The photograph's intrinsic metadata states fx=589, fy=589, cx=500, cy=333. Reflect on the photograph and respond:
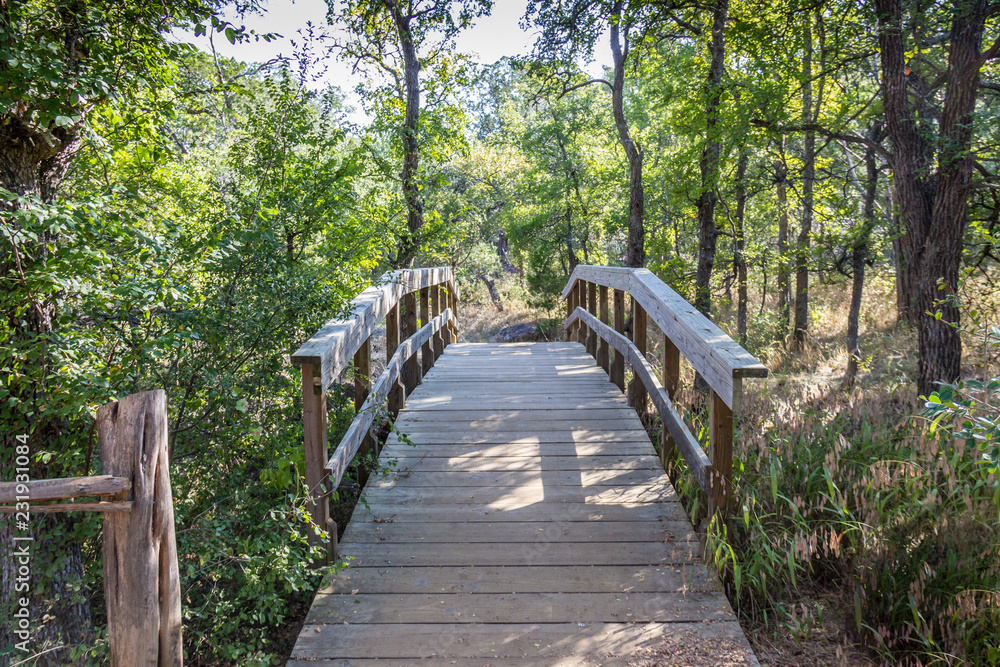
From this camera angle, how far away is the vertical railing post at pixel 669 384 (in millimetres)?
3770

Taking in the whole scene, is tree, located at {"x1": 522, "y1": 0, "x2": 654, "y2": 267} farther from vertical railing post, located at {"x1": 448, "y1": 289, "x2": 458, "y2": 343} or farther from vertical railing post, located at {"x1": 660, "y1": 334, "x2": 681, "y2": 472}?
vertical railing post, located at {"x1": 660, "y1": 334, "x2": 681, "y2": 472}

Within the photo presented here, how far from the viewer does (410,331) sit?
7074 mm

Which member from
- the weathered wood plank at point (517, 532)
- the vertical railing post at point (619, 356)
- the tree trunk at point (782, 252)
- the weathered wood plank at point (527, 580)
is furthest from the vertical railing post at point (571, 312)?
the weathered wood plank at point (527, 580)

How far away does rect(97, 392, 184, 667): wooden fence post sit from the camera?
175 cm

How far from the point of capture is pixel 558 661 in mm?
2225

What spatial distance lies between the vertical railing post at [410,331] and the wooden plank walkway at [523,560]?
92 cm

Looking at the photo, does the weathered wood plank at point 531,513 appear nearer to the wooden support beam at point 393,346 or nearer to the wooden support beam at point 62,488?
the wooden support beam at point 393,346

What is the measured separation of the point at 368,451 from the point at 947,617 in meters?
3.07

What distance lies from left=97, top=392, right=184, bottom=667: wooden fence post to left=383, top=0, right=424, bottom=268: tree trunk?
568cm

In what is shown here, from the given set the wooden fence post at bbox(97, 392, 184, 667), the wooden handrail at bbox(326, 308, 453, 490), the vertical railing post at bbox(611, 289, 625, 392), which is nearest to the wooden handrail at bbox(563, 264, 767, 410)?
the vertical railing post at bbox(611, 289, 625, 392)

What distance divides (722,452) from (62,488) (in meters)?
2.55

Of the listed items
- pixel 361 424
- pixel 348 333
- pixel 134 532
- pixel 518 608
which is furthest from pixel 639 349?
pixel 134 532

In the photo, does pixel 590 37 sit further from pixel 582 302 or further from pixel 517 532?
pixel 517 532

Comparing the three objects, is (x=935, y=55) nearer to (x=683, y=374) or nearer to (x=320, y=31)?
(x=683, y=374)
